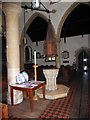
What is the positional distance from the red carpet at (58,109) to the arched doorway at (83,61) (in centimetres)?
1071

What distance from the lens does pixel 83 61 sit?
15.8 meters

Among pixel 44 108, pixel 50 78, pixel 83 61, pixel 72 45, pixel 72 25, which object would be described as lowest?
pixel 44 108

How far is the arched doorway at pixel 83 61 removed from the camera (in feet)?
49.8

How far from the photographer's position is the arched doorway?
1519cm

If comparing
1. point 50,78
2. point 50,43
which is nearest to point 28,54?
point 50,78

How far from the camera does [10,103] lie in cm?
442

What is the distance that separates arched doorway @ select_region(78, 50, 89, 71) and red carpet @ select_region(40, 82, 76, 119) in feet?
35.2

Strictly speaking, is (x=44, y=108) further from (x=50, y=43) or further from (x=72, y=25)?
(x=72, y=25)

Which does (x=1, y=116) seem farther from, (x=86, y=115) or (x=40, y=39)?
(x=40, y=39)

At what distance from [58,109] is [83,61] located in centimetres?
1235

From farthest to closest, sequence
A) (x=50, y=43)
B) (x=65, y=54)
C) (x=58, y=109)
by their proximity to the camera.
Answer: (x=65, y=54)
(x=50, y=43)
(x=58, y=109)

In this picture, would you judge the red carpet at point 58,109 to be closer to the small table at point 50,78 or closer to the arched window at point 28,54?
the small table at point 50,78

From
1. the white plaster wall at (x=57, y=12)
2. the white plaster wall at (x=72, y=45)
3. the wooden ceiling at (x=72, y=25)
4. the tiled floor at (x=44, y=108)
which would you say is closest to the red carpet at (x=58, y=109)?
the tiled floor at (x=44, y=108)

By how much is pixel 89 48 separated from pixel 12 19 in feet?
34.0
